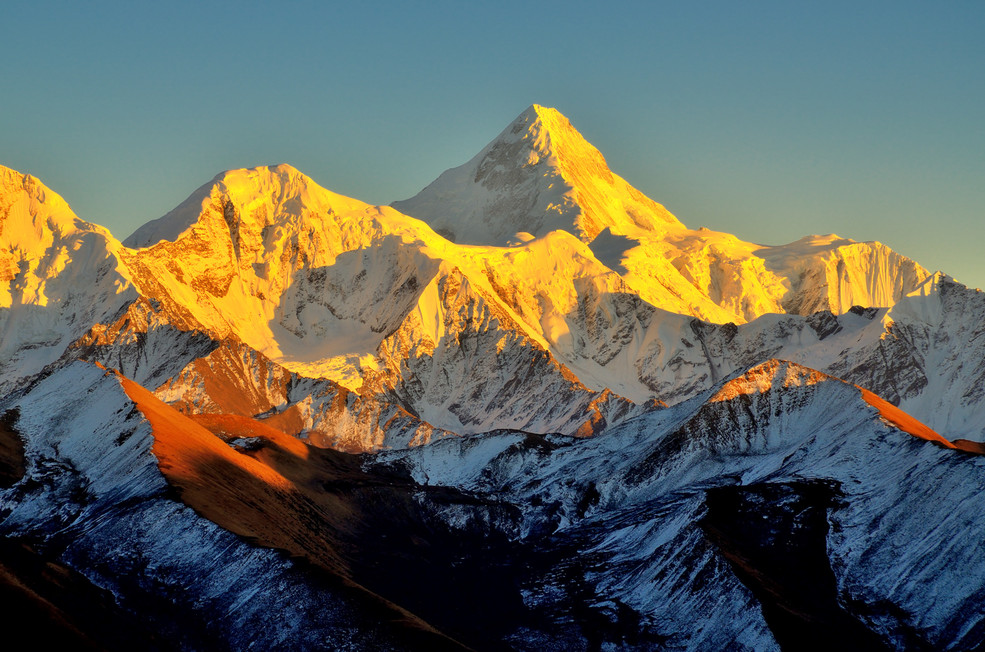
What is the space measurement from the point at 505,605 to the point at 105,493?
49.2 meters

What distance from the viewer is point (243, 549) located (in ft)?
511

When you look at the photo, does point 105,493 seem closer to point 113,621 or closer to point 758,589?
point 113,621

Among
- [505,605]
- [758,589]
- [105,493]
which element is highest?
[105,493]

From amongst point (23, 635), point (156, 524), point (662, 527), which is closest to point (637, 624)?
point (662, 527)

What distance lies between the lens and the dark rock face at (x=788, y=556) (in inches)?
5764

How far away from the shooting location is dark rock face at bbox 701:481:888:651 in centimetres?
14641

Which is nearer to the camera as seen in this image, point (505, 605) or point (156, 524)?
point (156, 524)

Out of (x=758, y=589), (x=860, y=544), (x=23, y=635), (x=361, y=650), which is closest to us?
(x=23, y=635)

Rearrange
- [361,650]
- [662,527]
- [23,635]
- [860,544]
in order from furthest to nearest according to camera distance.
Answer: [662,527] → [860,544] → [361,650] → [23,635]

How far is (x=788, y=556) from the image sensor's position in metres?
174

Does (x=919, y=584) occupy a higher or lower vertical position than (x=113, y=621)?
lower

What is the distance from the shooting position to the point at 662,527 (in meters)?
188

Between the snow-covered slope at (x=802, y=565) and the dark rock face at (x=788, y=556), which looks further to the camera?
the snow-covered slope at (x=802, y=565)

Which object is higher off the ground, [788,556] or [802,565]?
[788,556]
